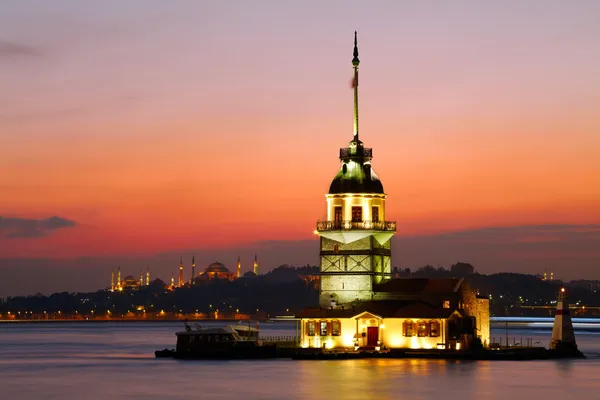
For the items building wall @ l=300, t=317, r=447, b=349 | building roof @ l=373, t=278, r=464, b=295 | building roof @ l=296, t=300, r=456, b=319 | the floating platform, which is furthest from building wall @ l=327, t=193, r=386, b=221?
the floating platform

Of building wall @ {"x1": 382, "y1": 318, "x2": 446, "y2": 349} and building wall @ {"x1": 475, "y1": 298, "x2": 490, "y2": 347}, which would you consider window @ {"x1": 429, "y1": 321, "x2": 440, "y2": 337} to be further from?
building wall @ {"x1": 475, "y1": 298, "x2": 490, "y2": 347}

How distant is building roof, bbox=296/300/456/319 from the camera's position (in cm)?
8306

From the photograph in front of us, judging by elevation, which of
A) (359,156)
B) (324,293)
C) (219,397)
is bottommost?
(219,397)

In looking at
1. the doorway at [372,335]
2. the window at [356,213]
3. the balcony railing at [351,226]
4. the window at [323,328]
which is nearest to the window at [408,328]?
the doorway at [372,335]

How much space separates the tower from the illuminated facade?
0.07m

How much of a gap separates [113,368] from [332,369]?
20.9 metres

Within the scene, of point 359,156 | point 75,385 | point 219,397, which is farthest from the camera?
point 359,156

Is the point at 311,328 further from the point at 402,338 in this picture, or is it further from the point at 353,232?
the point at 353,232

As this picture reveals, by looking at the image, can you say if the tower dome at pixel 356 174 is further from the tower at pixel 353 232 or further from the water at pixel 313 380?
the water at pixel 313 380

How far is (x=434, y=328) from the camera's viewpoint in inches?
3278

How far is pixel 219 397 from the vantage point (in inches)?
2606

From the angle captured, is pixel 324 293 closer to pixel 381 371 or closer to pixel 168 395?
pixel 381 371

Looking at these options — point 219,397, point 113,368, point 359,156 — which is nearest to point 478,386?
point 219,397

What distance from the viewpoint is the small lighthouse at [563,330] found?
85250 millimetres
